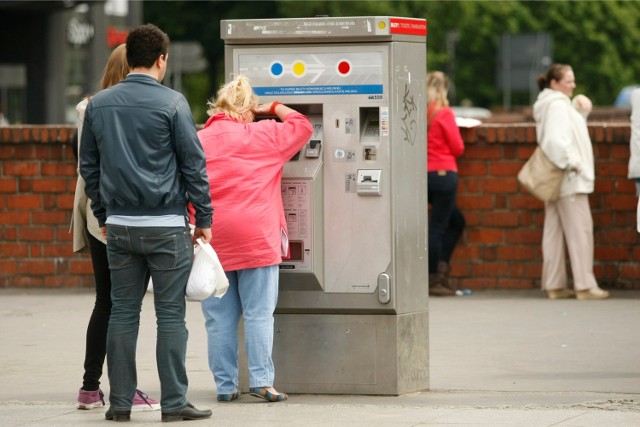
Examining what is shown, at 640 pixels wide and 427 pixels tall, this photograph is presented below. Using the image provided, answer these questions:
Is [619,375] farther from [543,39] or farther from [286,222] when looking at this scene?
[543,39]

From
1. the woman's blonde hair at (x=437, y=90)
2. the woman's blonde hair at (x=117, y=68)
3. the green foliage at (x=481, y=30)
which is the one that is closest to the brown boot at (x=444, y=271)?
the woman's blonde hair at (x=437, y=90)

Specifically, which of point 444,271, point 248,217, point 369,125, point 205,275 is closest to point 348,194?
A: point 369,125

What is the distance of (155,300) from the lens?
6746 mm

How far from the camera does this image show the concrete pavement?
6883 mm

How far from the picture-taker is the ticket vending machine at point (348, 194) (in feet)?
24.4

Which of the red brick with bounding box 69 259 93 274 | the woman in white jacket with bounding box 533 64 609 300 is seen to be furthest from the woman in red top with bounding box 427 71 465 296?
the red brick with bounding box 69 259 93 274

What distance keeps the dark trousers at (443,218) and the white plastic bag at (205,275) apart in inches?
209

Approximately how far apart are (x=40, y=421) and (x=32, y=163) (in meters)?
6.07

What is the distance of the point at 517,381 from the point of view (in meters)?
8.16

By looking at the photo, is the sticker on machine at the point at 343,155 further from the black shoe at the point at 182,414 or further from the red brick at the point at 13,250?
the red brick at the point at 13,250

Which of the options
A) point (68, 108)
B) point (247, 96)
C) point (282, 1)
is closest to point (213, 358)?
point (247, 96)

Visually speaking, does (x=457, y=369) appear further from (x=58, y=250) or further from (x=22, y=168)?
(x=22, y=168)

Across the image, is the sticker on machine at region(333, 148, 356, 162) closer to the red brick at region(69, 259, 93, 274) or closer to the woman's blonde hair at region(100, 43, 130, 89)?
the woman's blonde hair at region(100, 43, 130, 89)

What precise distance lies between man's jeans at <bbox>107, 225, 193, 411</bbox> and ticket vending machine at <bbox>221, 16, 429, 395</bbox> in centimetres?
98
